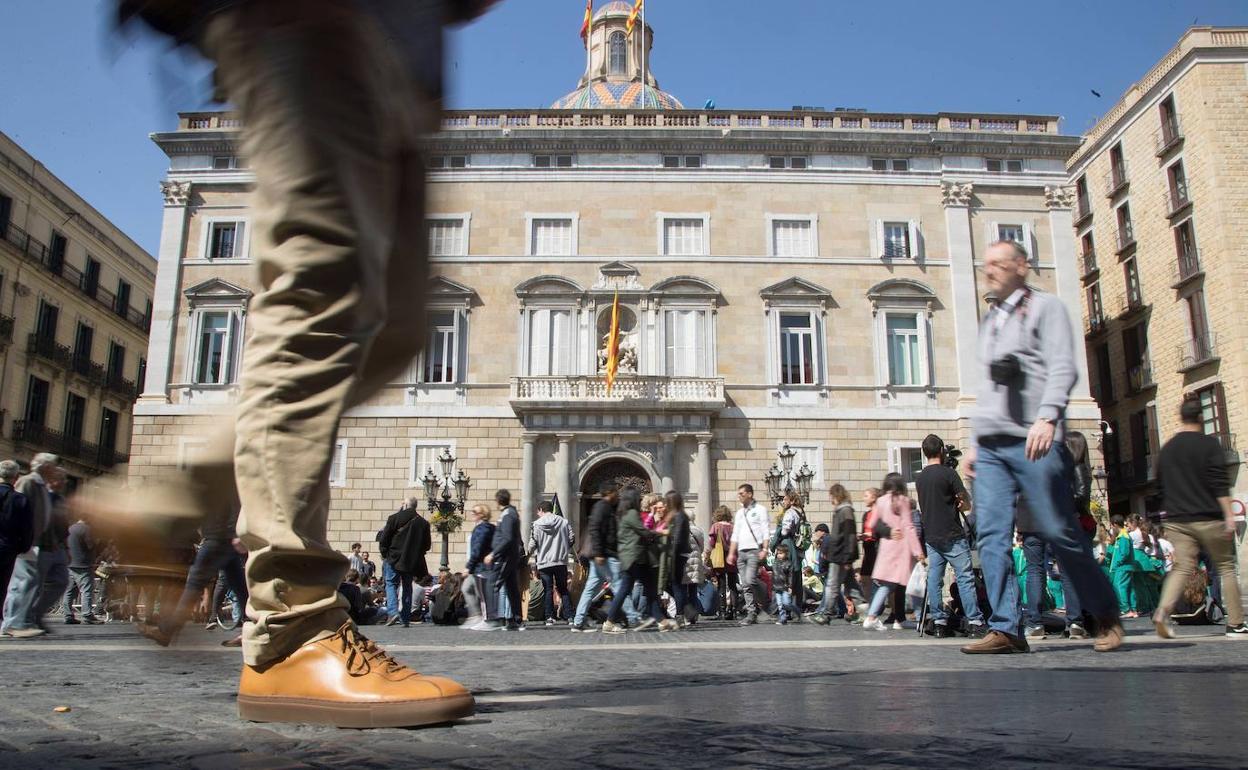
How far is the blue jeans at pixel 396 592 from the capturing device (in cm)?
1177

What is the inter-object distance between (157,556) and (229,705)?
34 cm

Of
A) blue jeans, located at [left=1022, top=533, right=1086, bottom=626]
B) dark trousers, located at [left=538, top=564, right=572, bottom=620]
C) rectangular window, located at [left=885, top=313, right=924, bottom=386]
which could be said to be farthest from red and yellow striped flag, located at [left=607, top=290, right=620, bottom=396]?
blue jeans, located at [left=1022, top=533, right=1086, bottom=626]

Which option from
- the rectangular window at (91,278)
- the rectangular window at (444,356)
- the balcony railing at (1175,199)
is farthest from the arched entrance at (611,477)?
the rectangular window at (91,278)

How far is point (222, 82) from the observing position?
72.7 inches

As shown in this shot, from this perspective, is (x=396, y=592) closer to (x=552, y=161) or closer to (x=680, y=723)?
(x=680, y=723)

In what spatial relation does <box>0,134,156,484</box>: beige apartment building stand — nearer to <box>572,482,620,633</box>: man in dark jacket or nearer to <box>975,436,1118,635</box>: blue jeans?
<box>572,482,620,633</box>: man in dark jacket

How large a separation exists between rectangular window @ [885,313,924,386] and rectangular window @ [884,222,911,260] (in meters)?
1.88

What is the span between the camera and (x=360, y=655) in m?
1.72

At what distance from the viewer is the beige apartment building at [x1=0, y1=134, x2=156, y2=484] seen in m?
28.6

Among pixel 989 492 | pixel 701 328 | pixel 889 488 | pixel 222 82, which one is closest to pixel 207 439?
pixel 222 82

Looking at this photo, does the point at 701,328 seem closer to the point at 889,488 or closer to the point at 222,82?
the point at 889,488

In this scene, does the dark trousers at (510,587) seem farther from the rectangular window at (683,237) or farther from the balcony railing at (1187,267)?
the balcony railing at (1187,267)

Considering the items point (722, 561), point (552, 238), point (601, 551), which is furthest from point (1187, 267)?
point (601, 551)

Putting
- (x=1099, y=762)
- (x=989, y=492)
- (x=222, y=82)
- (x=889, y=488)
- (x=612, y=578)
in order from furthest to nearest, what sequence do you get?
(x=612, y=578) → (x=889, y=488) → (x=989, y=492) → (x=222, y=82) → (x=1099, y=762)
